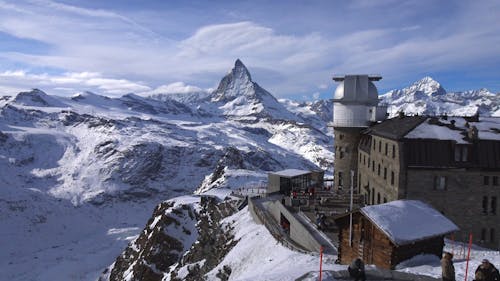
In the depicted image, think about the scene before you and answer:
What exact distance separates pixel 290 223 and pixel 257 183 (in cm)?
5138

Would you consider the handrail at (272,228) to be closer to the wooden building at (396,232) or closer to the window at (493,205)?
the wooden building at (396,232)

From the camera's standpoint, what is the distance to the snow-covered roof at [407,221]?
23.5 m

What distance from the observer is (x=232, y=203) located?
208 ft

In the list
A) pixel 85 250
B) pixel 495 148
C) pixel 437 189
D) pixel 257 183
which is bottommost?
pixel 85 250

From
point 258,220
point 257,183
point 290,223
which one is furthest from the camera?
point 257,183

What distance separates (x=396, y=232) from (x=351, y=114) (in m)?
31.2

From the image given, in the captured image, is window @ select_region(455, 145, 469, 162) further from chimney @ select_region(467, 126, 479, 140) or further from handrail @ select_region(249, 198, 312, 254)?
handrail @ select_region(249, 198, 312, 254)

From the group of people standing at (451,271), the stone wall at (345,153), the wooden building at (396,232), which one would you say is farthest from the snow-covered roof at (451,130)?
the group of people standing at (451,271)

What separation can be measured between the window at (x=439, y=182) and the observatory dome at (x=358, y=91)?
1899 cm

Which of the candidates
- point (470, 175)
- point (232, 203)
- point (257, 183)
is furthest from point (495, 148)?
point (257, 183)

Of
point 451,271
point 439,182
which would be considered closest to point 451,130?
point 439,182

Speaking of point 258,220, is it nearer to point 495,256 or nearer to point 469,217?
point 469,217

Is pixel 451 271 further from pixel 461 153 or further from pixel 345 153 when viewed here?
pixel 345 153

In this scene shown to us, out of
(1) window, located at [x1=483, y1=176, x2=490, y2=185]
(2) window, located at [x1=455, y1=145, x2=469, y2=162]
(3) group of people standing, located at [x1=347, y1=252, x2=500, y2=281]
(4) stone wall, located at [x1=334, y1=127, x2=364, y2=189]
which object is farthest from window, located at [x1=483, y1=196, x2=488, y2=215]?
(3) group of people standing, located at [x1=347, y1=252, x2=500, y2=281]
